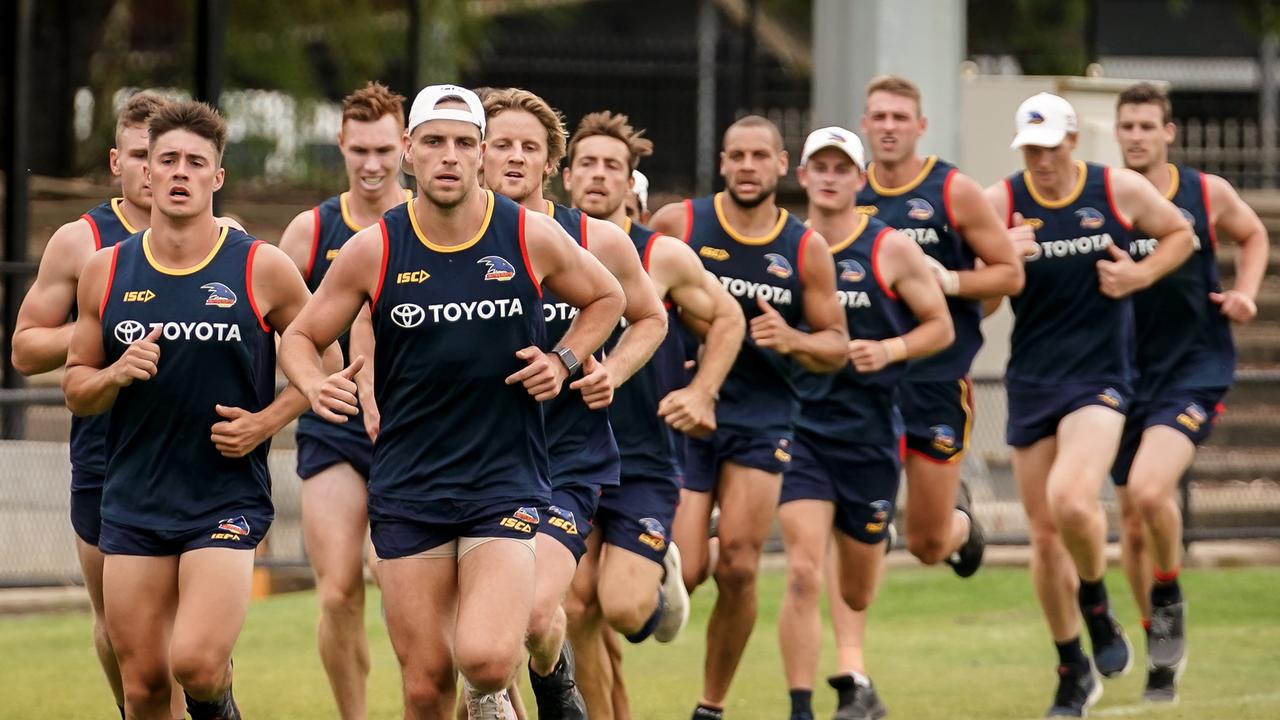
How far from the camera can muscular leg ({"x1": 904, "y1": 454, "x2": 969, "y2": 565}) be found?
10.6 m

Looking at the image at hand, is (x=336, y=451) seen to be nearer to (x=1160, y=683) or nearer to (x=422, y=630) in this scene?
(x=422, y=630)

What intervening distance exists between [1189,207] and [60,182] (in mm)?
13858

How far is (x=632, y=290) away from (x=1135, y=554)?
4.49 metres

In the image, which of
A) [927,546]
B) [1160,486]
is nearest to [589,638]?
[927,546]

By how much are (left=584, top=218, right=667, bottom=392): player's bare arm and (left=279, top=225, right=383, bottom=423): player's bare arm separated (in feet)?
3.14

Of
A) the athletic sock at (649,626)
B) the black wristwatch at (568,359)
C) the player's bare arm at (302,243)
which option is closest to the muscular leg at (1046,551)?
the athletic sock at (649,626)

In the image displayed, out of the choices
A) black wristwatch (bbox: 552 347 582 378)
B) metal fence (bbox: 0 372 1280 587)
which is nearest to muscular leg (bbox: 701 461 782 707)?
black wristwatch (bbox: 552 347 582 378)

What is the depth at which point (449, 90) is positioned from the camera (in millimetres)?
6766

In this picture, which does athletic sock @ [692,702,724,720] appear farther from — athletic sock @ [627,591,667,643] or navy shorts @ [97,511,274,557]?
navy shorts @ [97,511,274,557]

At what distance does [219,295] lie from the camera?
7.14m

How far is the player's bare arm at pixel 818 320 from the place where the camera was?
8.82 m

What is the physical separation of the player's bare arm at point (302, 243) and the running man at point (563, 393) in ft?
3.14

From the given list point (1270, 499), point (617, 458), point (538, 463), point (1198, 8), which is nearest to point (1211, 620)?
point (1270, 499)

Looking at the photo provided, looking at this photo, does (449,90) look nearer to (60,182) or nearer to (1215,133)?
(60,182)
